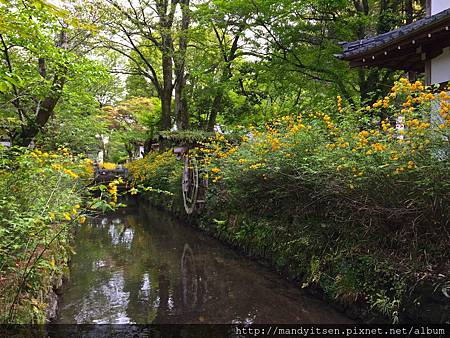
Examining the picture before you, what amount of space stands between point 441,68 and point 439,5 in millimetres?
1719

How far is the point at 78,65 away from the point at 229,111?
10325 millimetres

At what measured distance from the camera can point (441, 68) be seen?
655 cm

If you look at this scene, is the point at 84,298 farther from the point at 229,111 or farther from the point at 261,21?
the point at 229,111

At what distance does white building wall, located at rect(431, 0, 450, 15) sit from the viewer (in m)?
7.12

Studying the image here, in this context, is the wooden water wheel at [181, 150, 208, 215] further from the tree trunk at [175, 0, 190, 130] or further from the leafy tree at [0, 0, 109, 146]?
the tree trunk at [175, 0, 190, 130]

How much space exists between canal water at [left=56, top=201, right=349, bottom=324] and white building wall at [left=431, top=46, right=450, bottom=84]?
4584mm

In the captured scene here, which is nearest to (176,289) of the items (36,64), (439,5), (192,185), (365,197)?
(365,197)

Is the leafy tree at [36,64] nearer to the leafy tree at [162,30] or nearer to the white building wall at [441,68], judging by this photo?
the leafy tree at [162,30]

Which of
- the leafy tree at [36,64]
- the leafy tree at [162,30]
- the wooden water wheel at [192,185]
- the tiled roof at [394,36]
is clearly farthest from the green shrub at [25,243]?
the leafy tree at [162,30]

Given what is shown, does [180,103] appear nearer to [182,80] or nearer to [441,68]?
[182,80]

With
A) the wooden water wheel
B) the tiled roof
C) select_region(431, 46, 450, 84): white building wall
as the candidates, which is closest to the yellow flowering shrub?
the tiled roof

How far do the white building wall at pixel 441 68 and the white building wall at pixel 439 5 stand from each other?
1.29 metres

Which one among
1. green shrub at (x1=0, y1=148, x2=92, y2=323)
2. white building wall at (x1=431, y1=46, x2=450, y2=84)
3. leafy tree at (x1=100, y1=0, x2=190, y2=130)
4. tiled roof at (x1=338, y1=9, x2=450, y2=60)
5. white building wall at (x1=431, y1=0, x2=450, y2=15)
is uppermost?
leafy tree at (x1=100, y1=0, x2=190, y2=130)

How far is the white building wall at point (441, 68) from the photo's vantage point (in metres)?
6.39
